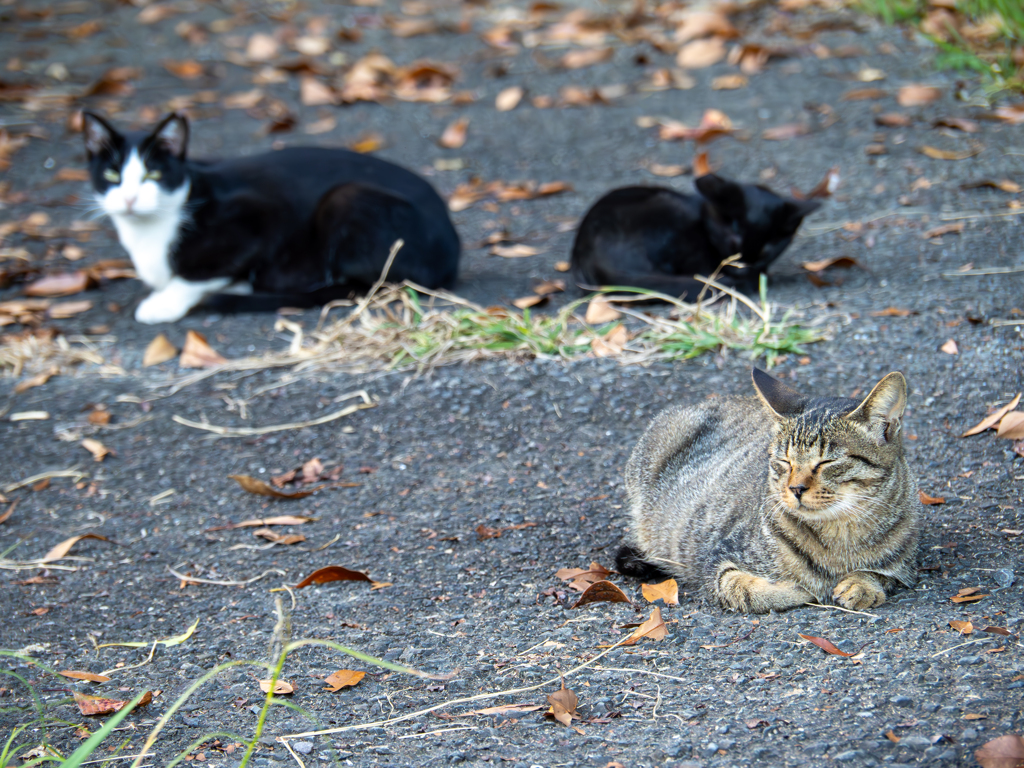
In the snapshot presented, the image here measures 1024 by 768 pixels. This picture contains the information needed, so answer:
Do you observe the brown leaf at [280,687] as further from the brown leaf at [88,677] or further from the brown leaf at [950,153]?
the brown leaf at [950,153]

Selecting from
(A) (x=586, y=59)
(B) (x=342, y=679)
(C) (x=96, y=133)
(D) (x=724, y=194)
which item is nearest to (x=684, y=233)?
(D) (x=724, y=194)

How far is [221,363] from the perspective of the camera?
419 centimetres

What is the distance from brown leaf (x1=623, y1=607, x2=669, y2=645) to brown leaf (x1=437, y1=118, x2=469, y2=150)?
5046 millimetres

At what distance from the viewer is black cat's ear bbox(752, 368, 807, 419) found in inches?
93.0

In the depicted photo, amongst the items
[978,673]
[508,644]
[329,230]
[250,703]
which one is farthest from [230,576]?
[329,230]

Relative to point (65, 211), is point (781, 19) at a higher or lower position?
higher

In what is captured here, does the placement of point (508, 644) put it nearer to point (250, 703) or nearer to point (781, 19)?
point (250, 703)

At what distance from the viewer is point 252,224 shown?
16.3 feet

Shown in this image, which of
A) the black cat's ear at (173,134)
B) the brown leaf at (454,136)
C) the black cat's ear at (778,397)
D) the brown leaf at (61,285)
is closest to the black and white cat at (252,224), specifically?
the black cat's ear at (173,134)

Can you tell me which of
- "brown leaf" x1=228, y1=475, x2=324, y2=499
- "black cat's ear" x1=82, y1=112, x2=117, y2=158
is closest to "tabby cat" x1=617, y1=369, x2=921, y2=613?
"brown leaf" x1=228, y1=475, x2=324, y2=499

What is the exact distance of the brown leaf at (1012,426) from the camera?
3.00m

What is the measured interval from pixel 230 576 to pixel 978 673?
2052 millimetres

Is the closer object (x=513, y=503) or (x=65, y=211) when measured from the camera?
(x=513, y=503)

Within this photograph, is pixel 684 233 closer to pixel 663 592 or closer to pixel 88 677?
pixel 663 592
